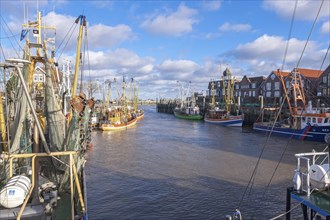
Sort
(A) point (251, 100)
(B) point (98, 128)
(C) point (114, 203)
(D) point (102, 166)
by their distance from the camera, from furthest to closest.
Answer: (A) point (251, 100)
(B) point (98, 128)
(D) point (102, 166)
(C) point (114, 203)

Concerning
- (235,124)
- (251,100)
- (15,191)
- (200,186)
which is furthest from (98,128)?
(251,100)

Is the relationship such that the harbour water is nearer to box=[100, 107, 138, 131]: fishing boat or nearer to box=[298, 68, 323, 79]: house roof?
box=[100, 107, 138, 131]: fishing boat

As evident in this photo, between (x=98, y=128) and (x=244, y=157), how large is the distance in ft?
113

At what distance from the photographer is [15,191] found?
26.0ft

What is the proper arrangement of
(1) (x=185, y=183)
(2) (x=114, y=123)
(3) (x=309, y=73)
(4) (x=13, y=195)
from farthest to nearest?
(3) (x=309, y=73), (2) (x=114, y=123), (1) (x=185, y=183), (4) (x=13, y=195)

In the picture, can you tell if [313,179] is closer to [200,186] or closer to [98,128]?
[200,186]

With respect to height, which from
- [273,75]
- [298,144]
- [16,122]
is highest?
[273,75]

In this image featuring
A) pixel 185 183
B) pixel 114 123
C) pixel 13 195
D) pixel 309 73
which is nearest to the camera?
pixel 13 195

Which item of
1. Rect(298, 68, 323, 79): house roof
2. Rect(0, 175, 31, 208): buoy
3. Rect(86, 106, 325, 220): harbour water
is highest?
Rect(298, 68, 323, 79): house roof

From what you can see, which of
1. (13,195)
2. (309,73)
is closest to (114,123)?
(13,195)

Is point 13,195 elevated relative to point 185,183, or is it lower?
elevated

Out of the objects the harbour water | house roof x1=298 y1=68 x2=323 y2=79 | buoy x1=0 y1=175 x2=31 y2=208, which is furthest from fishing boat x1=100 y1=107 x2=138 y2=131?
house roof x1=298 y1=68 x2=323 y2=79

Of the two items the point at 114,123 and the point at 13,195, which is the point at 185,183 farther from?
the point at 114,123

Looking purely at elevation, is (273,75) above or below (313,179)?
above
